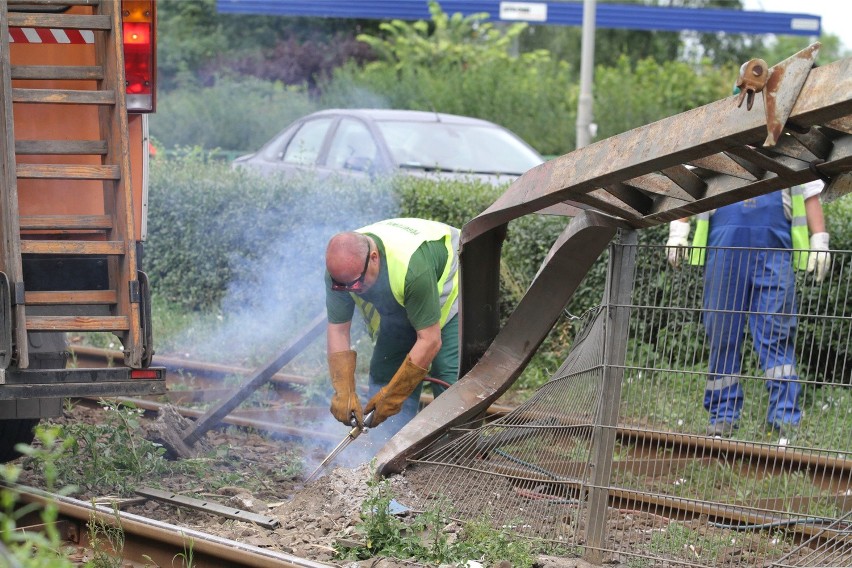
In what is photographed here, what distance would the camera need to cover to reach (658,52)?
117 ft

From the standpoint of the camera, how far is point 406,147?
10.8m

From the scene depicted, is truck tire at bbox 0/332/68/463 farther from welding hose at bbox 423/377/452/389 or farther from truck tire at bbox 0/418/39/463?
welding hose at bbox 423/377/452/389

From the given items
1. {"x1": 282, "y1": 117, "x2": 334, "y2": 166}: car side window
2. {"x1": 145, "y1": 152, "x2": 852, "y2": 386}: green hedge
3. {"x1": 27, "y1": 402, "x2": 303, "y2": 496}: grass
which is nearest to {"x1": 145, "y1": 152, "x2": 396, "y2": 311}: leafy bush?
{"x1": 145, "y1": 152, "x2": 852, "y2": 386}: green hedge

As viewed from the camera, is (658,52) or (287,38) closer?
(287,38)

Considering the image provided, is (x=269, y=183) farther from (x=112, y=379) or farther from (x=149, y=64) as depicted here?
(x=112, y=379)

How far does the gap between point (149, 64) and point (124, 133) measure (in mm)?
748

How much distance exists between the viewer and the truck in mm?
5168

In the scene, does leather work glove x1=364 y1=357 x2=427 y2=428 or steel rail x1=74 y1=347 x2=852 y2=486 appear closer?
steel rail x1=74 y1=347 x2=852 y2=486

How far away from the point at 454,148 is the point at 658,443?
646 cm

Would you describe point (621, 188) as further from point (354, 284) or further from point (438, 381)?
point (438, 381)

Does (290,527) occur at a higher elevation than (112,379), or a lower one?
lower

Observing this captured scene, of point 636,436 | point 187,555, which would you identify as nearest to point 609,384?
point 636,436

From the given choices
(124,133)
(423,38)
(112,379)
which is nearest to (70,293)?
(112,379)

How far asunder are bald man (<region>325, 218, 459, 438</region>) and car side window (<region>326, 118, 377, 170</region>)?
168 inches
